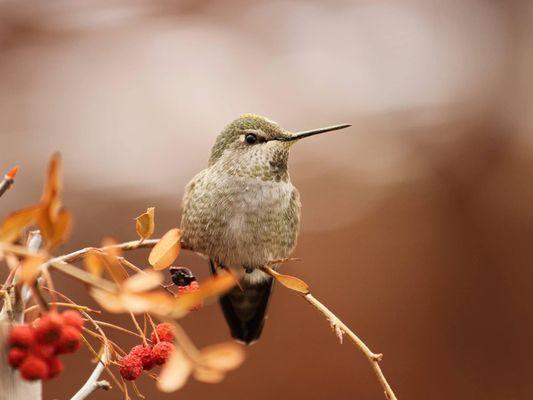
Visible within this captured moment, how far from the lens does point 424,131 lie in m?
2.03

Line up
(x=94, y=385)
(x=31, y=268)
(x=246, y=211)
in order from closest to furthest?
(x=31, y=268) → (x=94, y=385) → (x=246, y=211)

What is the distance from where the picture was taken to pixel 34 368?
0.32 meters

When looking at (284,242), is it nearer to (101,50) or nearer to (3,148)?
(3,148)

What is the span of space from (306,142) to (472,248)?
56 cm

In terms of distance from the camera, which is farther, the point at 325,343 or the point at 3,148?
the point at 3,148

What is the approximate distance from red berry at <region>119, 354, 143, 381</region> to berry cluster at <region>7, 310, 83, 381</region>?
5.7 inches

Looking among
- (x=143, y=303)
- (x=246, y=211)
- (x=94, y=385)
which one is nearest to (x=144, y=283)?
(x=143, y=303)

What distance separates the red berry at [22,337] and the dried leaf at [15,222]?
59 millimetres

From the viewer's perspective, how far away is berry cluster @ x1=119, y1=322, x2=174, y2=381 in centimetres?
47

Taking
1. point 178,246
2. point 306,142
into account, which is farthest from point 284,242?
point 306,142

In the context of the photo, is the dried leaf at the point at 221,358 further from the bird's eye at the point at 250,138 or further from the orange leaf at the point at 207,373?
the bird's eye at the point at 250,138

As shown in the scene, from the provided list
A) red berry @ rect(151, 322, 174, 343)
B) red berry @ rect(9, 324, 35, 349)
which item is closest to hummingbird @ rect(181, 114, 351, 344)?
red berry @ rect(151, 322, 174, 343)

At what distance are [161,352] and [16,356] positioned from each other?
169 millimetres

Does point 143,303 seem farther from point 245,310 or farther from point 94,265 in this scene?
point 245,310
